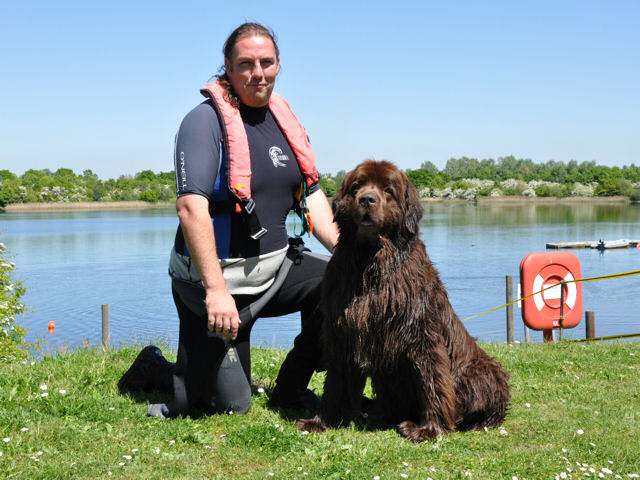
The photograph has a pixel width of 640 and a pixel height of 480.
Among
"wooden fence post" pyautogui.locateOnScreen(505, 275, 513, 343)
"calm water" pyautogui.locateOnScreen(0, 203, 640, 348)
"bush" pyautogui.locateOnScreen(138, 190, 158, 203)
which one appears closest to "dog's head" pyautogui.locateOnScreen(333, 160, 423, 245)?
"calm water" pyautogui.locateOnScreen(0, 203, 640, 348)

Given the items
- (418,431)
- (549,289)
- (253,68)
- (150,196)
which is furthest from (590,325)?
(150,196)

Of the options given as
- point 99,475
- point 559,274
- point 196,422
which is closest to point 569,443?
point 196,422

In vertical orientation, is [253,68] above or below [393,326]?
above

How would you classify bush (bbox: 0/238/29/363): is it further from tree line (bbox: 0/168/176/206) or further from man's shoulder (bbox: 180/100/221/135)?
tree line (bbox: 0/168/176/206)

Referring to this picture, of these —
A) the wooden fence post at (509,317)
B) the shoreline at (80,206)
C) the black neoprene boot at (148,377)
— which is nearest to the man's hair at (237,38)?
the black neoprene boot at (148,377)

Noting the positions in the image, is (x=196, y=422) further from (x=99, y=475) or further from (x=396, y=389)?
(x=396, y=389)

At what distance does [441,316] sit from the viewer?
3.84 metres

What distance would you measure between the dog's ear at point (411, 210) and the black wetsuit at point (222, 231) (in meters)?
0.92

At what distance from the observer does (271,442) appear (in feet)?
12.0

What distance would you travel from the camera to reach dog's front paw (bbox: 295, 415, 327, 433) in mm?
3930

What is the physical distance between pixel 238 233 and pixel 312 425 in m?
1.33

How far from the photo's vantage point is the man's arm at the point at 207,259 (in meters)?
3.72

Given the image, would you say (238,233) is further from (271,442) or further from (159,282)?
(159,282)

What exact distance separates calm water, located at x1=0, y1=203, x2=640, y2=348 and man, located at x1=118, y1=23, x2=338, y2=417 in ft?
15.5
